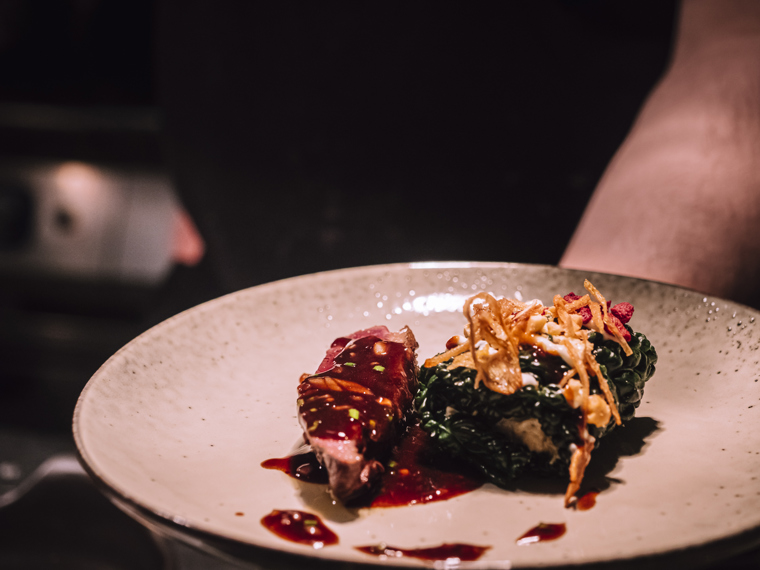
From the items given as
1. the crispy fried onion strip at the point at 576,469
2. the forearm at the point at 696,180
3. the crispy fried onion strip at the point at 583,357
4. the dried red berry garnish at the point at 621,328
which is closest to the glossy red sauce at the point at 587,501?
the crispy fried onion strip at the point at 576,469

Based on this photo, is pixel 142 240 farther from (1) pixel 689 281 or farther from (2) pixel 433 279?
(1) pixel 689 281

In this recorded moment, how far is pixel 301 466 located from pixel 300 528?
26cm

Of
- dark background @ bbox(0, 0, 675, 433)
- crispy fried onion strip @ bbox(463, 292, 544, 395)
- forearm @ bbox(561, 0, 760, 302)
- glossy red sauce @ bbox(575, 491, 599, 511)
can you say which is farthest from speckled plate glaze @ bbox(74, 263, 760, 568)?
dark background @ bbox(0, 0, 675, 433)

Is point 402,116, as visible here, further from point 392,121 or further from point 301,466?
point 301,466

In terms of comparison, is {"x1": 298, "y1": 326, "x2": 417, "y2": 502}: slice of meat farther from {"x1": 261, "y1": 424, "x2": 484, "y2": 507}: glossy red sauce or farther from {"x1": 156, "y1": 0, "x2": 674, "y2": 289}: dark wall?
{"x1": 156, "y1": 0, "x2": 674, "y2": 289}: dark wall

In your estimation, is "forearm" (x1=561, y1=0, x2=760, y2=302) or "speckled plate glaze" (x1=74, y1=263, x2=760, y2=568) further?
"forearm" (x1=561, y1=0, x2=760, y2=302)

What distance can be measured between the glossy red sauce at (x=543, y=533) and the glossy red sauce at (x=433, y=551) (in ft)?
0.26

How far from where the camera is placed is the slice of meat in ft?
4.20

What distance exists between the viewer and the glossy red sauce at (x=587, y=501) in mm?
1215

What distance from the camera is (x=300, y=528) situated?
3.76 feet

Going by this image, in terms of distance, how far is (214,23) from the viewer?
3787mm

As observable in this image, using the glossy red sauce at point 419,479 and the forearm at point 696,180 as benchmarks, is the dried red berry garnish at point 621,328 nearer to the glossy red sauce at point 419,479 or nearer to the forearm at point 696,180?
the glossy red sauce at point 419,479

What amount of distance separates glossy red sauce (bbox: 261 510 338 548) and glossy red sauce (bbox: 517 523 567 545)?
0.35m

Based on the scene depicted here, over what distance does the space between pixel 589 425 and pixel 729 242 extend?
4.62ft
